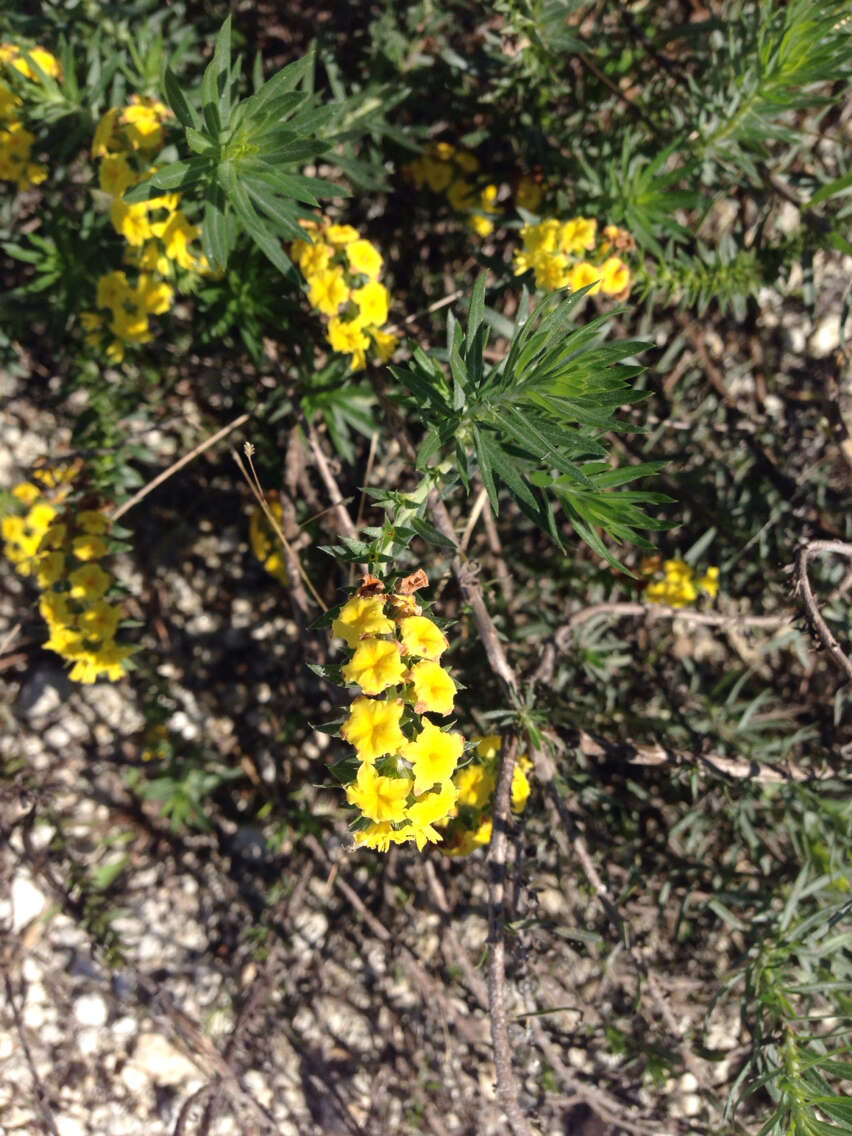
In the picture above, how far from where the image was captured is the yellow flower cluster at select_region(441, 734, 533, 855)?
9.95 ft

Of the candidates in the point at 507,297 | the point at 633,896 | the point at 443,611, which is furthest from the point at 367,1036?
the point at 507,297

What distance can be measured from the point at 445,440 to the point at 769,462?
6.94 feet

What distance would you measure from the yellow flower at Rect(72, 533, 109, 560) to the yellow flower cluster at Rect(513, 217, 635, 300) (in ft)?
6.32

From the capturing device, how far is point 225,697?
4566 mm

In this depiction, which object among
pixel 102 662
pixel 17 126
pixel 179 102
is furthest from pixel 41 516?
pixel 179 102

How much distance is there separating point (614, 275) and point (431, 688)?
1704 mm

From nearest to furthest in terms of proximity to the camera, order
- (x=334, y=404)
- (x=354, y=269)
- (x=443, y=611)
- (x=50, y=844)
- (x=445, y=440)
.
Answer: (x=445, y=440) < (x=354, y=269) < (x=334, y=404) < (x=50, y=844) < (x=443, y=611)

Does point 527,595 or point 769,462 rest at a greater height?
point 769,462

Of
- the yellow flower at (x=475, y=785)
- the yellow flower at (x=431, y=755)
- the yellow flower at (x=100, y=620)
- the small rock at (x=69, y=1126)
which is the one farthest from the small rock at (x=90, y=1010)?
the yellow flower at (x=431, y=755)

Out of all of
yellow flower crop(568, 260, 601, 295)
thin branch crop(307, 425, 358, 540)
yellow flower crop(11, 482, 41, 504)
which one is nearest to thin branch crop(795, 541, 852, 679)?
yellow flower crop(568, 260, 601, 295)

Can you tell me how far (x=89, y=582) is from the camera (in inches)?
136

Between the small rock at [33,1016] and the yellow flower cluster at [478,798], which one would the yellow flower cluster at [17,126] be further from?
the small rock at [33,1016]

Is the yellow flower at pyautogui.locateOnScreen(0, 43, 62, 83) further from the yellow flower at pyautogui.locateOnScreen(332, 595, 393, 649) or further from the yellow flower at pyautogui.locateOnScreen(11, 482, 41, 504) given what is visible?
the yellow flower at pyautogui.locateOnScreen(332, 595, 393, 649)

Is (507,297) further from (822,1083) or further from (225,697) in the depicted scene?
(822,1083)
